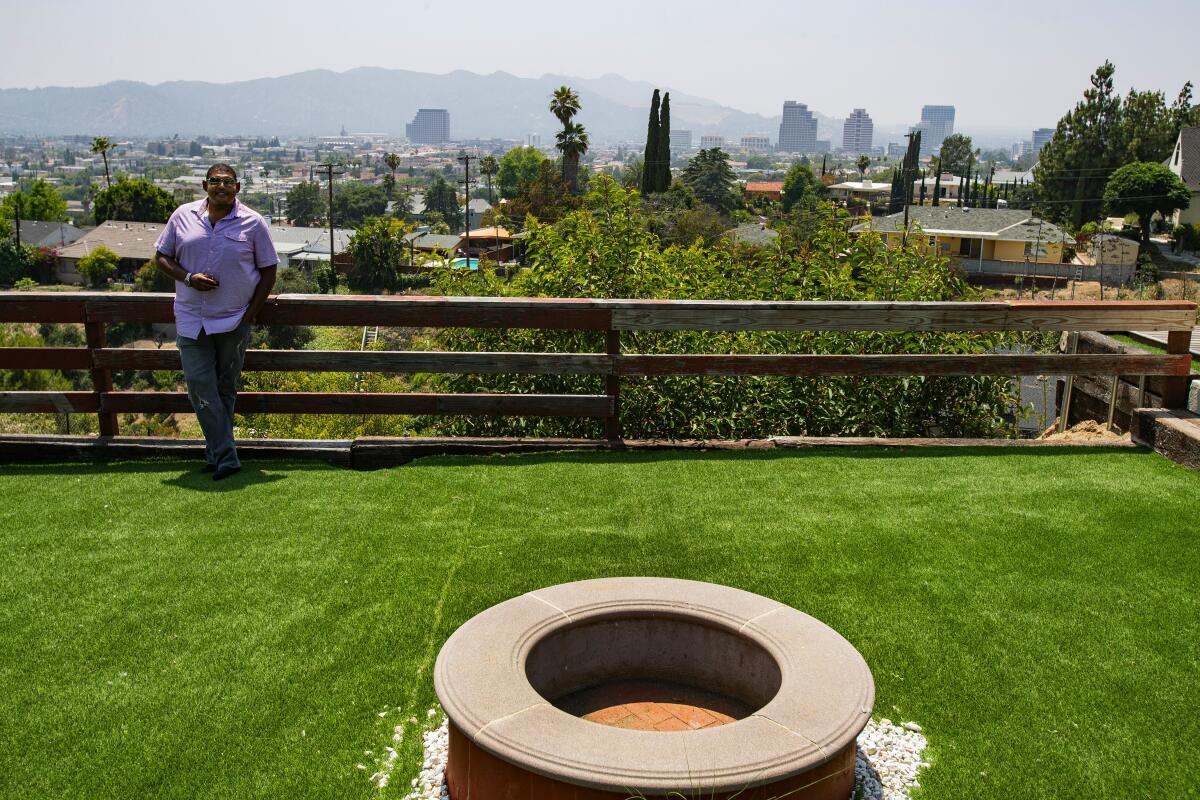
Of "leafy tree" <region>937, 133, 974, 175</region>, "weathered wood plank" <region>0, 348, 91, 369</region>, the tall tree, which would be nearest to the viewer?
"weathered wood plank" <region>0, 348, 91, 369</region>

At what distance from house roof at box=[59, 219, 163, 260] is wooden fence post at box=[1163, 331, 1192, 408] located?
8029cm

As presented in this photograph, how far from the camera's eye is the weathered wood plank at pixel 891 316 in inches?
236

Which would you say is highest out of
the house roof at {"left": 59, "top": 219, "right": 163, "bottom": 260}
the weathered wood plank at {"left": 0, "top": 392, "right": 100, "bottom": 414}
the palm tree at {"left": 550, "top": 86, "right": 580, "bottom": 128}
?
the palm tree at {"left": 550, "top": 86, "right": 580, "bottom": 128}

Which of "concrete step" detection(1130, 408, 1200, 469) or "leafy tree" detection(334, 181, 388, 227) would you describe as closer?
"concrete step" detection(1130, 408, 1200, 469)

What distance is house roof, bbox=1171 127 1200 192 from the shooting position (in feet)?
208

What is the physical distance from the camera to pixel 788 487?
17.5 ft

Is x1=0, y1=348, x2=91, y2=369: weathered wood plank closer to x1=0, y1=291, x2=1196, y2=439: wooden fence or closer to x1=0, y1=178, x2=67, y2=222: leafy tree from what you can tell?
x1=0, y1=291, x2=1196, y2=439: wooden fence

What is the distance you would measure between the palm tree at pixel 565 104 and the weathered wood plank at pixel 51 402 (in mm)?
64937

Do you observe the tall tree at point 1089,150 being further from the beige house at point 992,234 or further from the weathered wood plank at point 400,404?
the weathered wood plank at point 400,404

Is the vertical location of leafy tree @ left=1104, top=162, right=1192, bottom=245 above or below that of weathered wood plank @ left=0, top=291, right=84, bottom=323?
above

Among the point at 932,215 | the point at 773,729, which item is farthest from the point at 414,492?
the point at 932,215

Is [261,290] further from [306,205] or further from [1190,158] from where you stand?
[306,205]

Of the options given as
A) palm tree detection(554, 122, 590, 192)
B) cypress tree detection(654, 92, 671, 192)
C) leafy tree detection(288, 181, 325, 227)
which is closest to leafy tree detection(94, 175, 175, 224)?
palm tree detection(554, 122, 590, 192)

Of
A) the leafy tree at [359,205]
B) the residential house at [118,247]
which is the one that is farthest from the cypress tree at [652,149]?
the leafy tree at [359,205]
